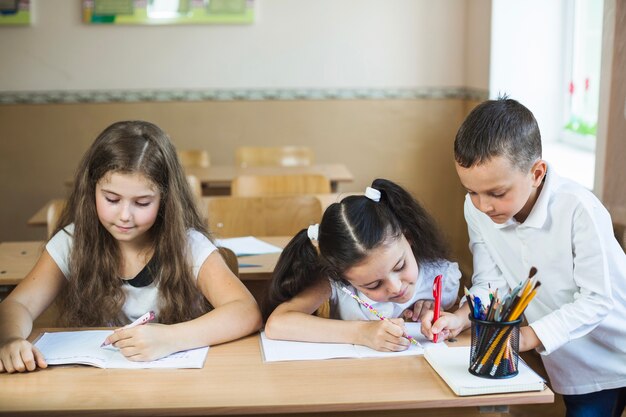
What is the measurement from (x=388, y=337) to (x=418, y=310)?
0.82ft

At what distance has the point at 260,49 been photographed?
17.7 ft

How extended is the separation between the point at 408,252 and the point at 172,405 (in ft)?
2.06

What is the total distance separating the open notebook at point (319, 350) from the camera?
5.54ft

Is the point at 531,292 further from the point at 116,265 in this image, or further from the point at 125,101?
the point at 125,101

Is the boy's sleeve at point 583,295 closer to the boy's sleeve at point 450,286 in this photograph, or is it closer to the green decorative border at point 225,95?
the boy's sleeve at point 450,286

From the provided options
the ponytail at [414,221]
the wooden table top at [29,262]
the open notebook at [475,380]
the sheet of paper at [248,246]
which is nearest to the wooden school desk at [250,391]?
the open notebook at [475,380]

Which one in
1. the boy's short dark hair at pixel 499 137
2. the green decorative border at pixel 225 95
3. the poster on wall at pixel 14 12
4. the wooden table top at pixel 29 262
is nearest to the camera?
the boy's short dark hair at pixel 499 137

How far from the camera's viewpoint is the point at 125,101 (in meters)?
5.42

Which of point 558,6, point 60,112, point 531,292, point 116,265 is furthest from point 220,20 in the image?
point 531,292

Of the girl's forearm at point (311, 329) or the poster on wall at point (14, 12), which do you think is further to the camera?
the poster on wall at point (14, 12)

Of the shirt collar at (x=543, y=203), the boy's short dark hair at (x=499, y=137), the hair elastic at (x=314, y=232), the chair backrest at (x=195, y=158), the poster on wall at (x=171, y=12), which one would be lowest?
the chair backrest at (x=195, y=158)

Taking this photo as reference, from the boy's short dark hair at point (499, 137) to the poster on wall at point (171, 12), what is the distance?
12.3ft

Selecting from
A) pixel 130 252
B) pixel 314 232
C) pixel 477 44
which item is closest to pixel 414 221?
pixel 314 232

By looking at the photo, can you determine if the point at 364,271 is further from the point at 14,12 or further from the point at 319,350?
the point at 14,12
